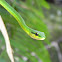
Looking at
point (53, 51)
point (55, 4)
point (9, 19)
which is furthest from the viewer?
point (55, 4)

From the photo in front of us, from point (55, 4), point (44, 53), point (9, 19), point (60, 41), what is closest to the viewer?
point (9, 19)

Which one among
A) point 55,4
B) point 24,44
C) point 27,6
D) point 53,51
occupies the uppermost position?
point 55,4

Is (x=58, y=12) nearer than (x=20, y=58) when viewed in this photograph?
No

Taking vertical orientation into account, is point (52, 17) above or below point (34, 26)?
above

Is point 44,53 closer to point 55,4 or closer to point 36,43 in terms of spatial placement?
point 36,43

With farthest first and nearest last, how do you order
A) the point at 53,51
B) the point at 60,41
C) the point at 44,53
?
1. the point at 60,41
2. the point at 53,51
3. the point at 44,53

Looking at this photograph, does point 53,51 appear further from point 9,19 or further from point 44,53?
point 9,19

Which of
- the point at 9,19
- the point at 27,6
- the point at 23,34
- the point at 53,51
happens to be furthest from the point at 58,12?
the point at 9,19

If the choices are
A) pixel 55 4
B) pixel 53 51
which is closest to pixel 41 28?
pixel 53 51

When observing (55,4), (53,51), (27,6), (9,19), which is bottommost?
(53,51)
